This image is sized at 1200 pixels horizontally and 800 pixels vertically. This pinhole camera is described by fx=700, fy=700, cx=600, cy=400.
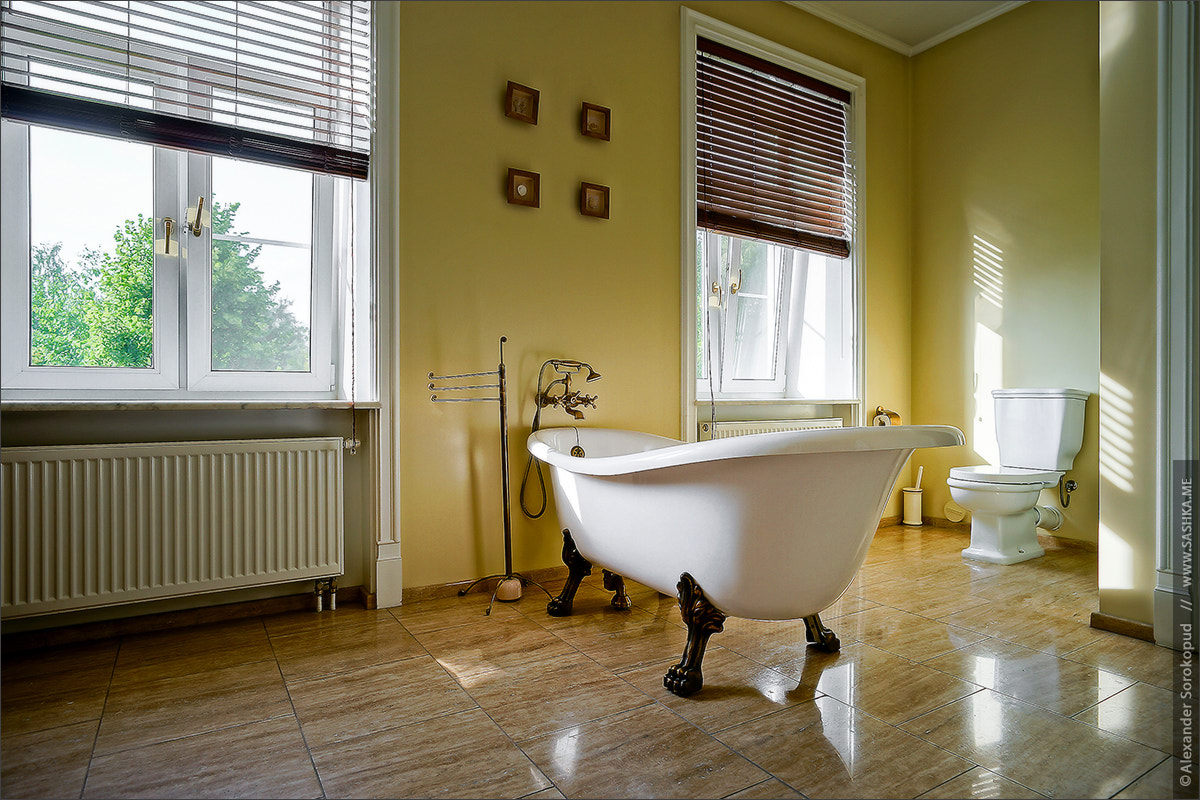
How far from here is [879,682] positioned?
6.10 ft

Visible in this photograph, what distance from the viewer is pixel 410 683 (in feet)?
6.17

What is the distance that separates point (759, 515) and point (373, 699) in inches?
42.5

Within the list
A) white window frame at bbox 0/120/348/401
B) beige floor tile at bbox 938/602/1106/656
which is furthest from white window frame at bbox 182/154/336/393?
beige floor tile at bbox 938/602/1106/656

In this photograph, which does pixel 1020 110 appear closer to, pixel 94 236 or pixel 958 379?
pixel 958 379

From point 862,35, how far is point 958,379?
2.03 metres

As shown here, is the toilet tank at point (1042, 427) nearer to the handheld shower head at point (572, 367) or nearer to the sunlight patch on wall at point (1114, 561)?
the sunlight patch on wall at point (1114, 561)

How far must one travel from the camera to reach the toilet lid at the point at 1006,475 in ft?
10.2

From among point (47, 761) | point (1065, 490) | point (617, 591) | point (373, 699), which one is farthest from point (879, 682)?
point (1065, 490)

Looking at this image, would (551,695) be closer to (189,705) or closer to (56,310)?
(189,705)

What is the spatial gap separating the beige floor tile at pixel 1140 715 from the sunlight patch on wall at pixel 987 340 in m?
2.09

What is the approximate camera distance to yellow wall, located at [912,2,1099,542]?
134 inches

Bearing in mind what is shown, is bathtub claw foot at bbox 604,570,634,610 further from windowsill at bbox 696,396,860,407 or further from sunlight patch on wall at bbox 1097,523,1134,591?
sunlight patch on wall at bbox 1097,523,1134,591

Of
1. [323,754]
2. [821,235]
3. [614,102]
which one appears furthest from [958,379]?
[323,754]

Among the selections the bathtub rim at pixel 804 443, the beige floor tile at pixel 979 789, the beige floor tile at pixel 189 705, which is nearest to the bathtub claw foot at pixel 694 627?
the bathtub rim at pixel 804 443
